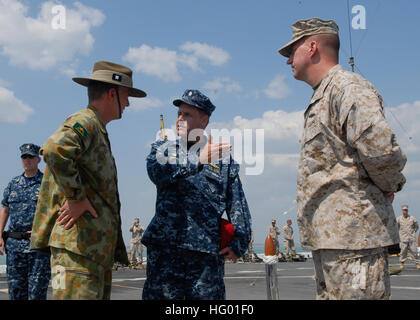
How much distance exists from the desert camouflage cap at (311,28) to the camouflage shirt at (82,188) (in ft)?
5.04

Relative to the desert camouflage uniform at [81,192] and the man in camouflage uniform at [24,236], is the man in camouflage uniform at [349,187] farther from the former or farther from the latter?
the man in camouflage uniform at [24,236]

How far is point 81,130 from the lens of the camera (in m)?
3.04

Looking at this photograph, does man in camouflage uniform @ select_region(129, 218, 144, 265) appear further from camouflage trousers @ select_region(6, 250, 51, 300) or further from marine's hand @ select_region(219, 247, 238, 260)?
marine's hand @ select_region(219, 247, 238, 260)

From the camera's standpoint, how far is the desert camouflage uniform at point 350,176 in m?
2.77

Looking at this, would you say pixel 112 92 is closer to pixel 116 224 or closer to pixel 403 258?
pixel 116 224

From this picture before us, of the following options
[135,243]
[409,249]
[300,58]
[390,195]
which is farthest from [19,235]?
[135,243]

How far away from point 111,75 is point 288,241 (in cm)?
2504

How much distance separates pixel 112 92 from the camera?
137 inches

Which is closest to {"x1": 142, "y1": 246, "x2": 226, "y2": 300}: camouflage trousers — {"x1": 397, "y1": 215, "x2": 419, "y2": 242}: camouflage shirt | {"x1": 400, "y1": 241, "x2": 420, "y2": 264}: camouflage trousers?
{"x1": 400, "y1": 241, "x2": 420, "y2": 264}: camouflage trousers

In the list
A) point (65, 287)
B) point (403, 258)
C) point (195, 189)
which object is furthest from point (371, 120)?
point (403, 258)

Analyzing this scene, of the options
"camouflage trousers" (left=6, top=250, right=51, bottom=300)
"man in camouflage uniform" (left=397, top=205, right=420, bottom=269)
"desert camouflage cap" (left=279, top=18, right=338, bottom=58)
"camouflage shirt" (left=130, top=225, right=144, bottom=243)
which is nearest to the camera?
"desert camouflage cap" (left=279, top=18, right=338, bottom=58)

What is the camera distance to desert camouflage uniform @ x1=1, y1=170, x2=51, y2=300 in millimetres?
6287

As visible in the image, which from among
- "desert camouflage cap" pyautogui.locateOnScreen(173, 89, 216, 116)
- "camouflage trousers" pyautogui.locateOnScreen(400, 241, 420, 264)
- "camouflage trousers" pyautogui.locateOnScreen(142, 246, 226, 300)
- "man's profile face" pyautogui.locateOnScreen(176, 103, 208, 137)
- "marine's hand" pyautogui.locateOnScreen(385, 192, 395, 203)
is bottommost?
"camouflage trousers" pyautogui.locateOnScreen(400, 241, 420, 264)
